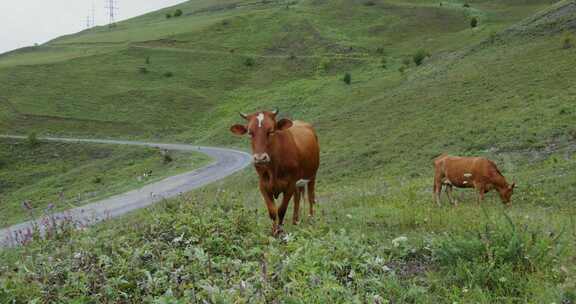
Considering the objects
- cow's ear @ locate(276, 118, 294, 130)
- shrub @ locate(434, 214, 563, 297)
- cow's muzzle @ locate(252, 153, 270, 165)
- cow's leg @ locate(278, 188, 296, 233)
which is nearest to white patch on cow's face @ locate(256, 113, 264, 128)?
→ cow's ear @ locate(276, 118, 294, 130)

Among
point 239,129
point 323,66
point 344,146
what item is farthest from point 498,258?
point 323,66

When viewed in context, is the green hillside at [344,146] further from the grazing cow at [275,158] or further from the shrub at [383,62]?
the grazing cow at [275,158]

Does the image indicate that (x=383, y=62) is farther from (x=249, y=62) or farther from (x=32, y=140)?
(x=32, y=140)

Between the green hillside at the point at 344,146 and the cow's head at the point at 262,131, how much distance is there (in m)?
0.93

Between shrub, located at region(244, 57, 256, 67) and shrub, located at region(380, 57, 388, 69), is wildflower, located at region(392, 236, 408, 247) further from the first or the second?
shrub, located at region(244, 57, 256, 67)

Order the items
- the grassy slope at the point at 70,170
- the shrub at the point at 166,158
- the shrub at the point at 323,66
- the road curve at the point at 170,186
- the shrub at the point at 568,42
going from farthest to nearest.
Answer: the shrub at the point at 323,66 < the shrub at the point at 166,158 < the shrub at the point at 568,42 < the grassy slope at the point at 70,170 < the road curve at the point at 170,186

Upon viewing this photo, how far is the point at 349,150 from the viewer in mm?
28484

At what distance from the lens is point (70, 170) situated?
44281 millimetres

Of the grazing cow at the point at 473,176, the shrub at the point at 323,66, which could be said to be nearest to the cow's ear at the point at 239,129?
the grazing cow at the point at 473,176

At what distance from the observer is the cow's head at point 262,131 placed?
820cm

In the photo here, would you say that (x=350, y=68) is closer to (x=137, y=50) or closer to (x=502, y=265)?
(x=137, y=50)

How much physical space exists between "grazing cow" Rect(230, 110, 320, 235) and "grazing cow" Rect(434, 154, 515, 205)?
207 inches

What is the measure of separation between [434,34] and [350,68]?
18.5 m

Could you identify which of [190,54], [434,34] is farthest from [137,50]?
[434,34]
